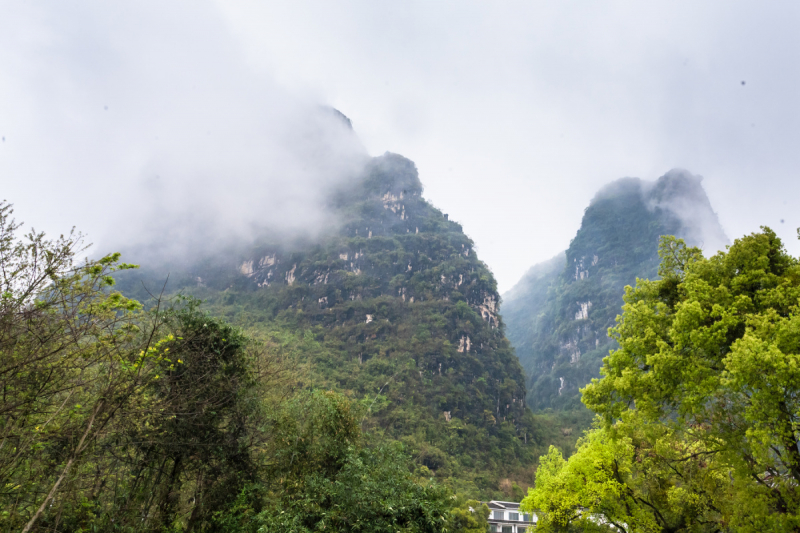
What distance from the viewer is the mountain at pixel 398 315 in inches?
1820

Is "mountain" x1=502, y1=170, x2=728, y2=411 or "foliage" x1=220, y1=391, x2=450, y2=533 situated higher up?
"mountain" x1=502, y1=170, x2=728, y2=411

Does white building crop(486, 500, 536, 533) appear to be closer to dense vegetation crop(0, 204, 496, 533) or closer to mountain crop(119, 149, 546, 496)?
mountain crop(119, 149, 546, 496)

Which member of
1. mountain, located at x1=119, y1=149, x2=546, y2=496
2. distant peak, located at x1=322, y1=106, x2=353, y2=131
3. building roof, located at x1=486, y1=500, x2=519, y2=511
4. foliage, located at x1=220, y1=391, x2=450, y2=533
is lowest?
building roof, located at x1=486, y1=500, x2=519, y2=511

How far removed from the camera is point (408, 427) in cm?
4384

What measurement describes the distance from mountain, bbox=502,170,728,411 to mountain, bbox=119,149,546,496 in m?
30.1

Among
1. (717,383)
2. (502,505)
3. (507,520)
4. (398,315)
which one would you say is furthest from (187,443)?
(398,315)

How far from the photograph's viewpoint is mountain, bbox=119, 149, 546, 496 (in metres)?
46.2

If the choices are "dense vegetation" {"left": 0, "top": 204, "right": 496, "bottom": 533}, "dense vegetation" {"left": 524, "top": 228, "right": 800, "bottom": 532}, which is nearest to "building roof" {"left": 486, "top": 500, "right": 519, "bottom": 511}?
"dense vegetation" {"left": 524, "top": 228, "right": 800, "bottom": 532}

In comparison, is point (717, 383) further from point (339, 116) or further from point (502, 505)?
point (339, 116)

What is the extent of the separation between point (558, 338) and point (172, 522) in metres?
105

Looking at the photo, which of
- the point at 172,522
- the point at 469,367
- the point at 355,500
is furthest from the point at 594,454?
the point at 469,367

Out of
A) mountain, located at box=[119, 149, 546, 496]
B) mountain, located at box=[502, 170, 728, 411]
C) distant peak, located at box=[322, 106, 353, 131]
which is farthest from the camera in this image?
distant peak, located at box=[322, 106, 353, 131]

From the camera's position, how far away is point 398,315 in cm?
6706

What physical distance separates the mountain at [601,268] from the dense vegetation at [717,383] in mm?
79583
